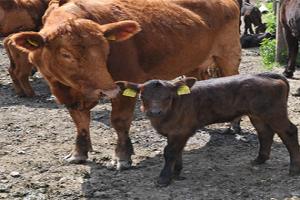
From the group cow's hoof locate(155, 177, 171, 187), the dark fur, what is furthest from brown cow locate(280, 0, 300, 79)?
cow's hoof locate(155, 177, 171, 187)

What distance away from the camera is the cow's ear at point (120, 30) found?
19.1 feet

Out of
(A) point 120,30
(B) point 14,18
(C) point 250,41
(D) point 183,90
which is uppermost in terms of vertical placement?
(A) point 120,30

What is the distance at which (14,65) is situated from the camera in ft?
32.5

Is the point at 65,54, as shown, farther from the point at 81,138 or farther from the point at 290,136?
the point at 290,136

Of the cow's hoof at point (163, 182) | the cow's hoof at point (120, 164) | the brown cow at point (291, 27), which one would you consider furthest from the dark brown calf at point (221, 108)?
the brown cow at point (291, 27)

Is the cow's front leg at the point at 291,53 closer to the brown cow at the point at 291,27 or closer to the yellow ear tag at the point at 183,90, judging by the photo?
the brown cow at the point at 291,27

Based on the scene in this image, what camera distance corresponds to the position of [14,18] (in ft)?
32.9

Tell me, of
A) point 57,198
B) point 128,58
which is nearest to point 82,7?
point 128,58

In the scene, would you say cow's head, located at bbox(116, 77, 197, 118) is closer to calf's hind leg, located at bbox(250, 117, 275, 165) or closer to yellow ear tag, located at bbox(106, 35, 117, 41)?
yellow ear tag, located at bbox(106, 35, 117, 41)

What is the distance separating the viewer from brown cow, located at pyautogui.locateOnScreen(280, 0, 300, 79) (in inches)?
385

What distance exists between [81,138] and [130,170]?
2.35ft

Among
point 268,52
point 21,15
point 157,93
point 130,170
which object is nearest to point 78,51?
point 157,93

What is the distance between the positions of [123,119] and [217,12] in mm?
1992

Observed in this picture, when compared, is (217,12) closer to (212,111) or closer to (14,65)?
(212,111)
